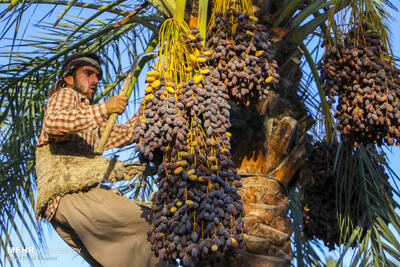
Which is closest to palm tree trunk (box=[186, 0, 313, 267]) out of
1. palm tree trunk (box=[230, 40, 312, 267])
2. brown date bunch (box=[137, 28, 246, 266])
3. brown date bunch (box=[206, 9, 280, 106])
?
palm tree trunk (box=[230, 40, 312, 267])

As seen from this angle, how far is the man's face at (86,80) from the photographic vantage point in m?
3.37

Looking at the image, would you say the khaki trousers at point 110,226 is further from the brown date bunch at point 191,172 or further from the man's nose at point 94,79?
the man's nose at point 94,79

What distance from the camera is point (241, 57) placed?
8.30 ft

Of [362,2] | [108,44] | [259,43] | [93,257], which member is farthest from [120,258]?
[108,44]

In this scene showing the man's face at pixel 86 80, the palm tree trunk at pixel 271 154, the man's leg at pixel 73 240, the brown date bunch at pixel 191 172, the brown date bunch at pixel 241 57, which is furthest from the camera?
the man's face at pixel 86 80

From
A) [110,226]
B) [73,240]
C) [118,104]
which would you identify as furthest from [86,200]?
[118,104]

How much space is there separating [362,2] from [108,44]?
6.93 feet

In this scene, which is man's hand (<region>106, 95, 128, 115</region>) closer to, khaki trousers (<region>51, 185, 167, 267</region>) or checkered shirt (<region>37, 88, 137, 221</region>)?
checkered shirt (<region>37, 88, 137, 221</region>)

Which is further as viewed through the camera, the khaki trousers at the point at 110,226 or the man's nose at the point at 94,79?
the man's nose at the point at 94,79

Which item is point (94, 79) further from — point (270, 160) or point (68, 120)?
point (270, 160)

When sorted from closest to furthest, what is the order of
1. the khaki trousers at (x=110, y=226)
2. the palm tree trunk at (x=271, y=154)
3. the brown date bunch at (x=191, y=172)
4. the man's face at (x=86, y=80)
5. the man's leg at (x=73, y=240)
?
the brown date bunch at (x=191, y=172) → the palm tree trunk at (x=271, y=154) → the khaki trousers at (x=110, y=226) → the man's leg at (x=73, y=240) → the man's face at (x=86, y=80)

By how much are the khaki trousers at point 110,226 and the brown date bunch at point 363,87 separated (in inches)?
41.5

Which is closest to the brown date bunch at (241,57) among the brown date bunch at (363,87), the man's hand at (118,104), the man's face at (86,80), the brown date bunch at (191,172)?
the brown date bunch at (191,172)

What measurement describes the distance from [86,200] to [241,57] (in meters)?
1.02
